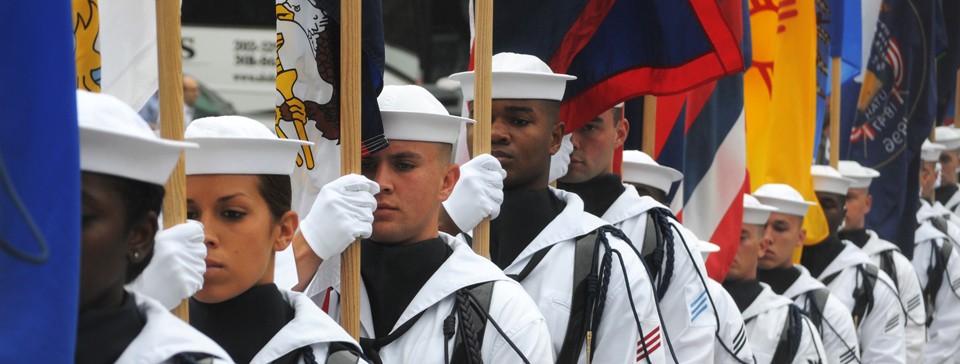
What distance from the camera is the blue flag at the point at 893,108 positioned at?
11.9 metres

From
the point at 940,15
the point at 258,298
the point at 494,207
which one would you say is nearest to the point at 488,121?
the point at 494,207

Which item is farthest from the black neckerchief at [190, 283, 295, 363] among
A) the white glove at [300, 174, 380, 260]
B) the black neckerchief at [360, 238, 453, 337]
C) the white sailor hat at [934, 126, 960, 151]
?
the white sailor hat at [934, 126, 960, 151]

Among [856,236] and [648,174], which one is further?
[856,236]

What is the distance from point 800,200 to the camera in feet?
30.6

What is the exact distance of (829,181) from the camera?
1038 centimetres

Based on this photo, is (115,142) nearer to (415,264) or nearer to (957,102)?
(415,264)

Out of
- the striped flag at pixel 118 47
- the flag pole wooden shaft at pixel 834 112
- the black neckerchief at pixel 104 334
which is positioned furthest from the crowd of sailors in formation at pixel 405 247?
the flag pole wooden shaft at pixel 834 112

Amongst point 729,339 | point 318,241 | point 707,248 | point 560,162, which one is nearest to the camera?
point 318,241

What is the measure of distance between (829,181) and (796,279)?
3.87 feet

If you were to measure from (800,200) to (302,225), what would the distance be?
5.38 meters

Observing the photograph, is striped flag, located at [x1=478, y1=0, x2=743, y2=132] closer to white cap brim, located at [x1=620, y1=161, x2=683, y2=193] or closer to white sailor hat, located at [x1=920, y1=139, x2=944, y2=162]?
white cap brim, located at [x1=620, y1=161, x2=683, y2=193]

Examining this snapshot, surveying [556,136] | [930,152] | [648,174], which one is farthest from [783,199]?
[930,152]

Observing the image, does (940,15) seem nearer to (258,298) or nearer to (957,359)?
(957,359)

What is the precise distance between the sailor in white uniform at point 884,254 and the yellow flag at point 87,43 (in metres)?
7.27
